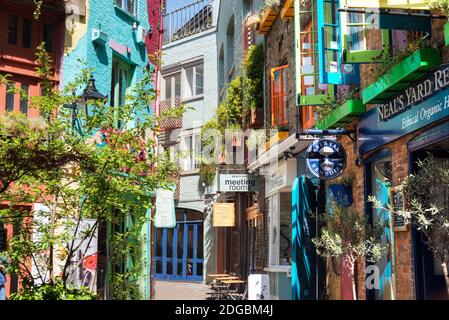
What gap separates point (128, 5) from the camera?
1527 cm

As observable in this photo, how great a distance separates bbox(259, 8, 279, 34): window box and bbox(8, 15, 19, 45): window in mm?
7136

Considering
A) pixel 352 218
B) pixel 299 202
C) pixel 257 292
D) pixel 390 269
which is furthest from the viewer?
pixel 299 202

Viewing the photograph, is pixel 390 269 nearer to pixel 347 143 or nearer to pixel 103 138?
pixel 347 143

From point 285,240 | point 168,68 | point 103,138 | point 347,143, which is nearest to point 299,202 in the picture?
point 347,143

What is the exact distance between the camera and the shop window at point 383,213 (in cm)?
923

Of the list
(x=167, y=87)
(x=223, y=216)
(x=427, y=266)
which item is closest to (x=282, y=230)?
(x=223, y=216)

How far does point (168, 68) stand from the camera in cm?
3164

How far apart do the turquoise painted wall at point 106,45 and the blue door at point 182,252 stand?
1335 cm

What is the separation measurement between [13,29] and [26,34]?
26 centimetres

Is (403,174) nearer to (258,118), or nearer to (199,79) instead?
(258,118)

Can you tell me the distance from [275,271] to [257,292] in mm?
4395

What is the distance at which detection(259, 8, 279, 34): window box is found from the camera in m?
16.9

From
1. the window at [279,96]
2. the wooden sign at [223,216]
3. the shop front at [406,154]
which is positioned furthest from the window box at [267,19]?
the shop front at [406,154]

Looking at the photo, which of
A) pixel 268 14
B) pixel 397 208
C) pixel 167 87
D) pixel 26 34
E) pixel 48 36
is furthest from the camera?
pixel 167 87
